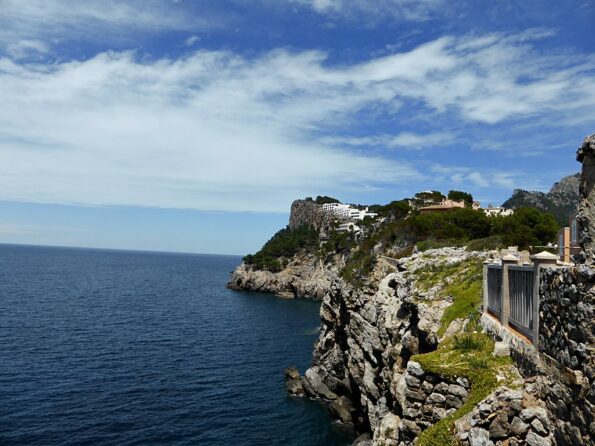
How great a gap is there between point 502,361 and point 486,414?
2.55 meters

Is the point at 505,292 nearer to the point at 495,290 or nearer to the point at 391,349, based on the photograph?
the point at 495,290

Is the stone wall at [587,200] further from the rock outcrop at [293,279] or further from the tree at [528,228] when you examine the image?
the rock outcrop at [293,279]

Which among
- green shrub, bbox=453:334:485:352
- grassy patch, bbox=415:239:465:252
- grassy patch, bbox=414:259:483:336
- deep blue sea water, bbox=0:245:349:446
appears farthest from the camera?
grassy patch, bbox=415:239:465:252

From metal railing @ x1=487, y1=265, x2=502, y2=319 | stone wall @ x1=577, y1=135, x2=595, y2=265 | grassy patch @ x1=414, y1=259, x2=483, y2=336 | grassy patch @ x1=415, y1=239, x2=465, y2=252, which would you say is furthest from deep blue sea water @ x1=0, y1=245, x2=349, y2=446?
stone wall @ x1=577, y1=135, x2=595, y2=265

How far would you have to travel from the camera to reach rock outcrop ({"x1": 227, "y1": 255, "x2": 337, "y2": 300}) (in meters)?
117

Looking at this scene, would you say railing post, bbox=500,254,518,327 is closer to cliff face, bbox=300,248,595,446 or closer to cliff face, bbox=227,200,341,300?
cliff face, bbox=300,248,595,446

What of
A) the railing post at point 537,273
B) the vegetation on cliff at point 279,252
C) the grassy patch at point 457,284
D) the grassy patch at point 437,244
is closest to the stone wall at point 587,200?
the railing post at point 537,273

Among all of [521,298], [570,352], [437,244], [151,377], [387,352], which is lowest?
[151,377]

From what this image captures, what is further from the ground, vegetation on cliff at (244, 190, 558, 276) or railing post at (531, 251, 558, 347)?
vegetation on cliff at (244, 190, 558, 276)

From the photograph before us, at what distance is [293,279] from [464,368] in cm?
11131

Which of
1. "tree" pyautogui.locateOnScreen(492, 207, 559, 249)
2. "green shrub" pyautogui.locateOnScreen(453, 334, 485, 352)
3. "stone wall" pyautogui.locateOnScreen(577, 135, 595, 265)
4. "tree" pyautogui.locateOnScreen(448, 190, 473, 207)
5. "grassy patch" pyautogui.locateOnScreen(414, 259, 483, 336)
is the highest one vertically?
"tree" pyautogui.locateOnScreen(448, 190, 473, 207)

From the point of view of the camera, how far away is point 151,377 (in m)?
45.8

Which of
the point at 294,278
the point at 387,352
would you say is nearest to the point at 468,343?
the point at 387,352

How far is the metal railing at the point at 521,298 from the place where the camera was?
12.4 metres
